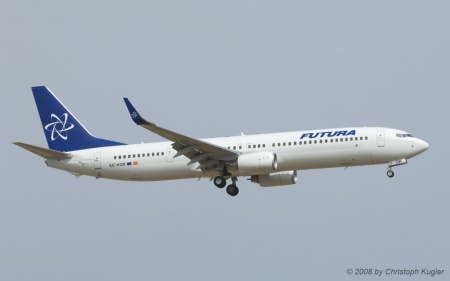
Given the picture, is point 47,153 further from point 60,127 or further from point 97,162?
point 60,127

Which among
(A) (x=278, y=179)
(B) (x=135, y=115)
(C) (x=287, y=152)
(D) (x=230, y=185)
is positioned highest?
(B) (x=135, y=115)

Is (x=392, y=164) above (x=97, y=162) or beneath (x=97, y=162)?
beneath

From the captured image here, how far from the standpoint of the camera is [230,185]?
211 ft

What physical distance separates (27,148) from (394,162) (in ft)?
75.4

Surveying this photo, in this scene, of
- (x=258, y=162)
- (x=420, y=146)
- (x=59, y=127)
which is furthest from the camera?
(x=59, y=127)

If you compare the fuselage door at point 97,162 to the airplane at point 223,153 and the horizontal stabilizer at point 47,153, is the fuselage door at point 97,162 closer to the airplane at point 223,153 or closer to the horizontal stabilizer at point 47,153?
the airplane at point 223,153

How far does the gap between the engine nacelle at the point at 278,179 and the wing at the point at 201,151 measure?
3981mm

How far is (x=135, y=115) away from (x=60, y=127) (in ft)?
46.7

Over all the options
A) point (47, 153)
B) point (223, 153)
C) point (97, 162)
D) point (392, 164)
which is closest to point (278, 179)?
point (223, 153)

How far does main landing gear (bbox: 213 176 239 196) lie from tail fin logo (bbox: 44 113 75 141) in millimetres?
11676

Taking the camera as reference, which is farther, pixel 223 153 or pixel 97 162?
pixel 97 162

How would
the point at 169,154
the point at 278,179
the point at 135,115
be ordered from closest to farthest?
the point at 135,115 → the point at 169,154 → the point at 278,179

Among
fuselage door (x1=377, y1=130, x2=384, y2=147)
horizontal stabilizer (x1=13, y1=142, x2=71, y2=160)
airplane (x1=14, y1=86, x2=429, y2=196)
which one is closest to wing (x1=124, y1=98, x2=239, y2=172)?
airplane (x1=14, y1=86, x2=429, y2=196)

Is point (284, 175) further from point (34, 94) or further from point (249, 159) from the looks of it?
point (34, 94)
